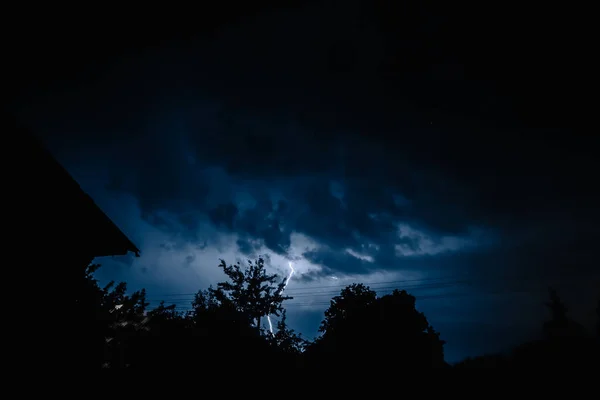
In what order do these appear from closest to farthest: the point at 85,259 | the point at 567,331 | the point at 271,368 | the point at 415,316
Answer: the point at 567,331 → the point at 85,259 → the point at 271,368 → the point at 415,316

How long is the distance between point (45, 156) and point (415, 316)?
27648 millimetres

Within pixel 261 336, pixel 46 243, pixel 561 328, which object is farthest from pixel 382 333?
pixel 46 243

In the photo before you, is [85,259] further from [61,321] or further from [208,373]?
[208,373]

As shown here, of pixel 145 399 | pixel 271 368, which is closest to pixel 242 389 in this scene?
pixel 271 368

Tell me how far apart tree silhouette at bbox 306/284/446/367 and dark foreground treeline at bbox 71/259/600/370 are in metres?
0.09

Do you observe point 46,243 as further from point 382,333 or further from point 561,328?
point 382,333

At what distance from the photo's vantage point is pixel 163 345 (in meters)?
13.3

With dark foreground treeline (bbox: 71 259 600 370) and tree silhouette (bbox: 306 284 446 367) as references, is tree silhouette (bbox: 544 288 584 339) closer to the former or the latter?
dark foreground treeline (bbox: 71 259 600 370)

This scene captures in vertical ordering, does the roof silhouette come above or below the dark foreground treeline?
above

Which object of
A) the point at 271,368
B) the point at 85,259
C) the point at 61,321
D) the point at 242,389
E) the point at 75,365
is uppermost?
the point at 85,259

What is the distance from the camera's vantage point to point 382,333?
20.4 m

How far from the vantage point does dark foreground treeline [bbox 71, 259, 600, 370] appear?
8.77ft

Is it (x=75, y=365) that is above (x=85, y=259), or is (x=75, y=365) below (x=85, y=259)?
below

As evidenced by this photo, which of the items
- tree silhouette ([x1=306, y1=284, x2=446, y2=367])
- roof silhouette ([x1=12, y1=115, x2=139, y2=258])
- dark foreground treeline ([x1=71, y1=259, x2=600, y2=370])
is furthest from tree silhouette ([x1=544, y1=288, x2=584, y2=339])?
tree silhouette ([x1=306, y1=284, x2=446, y2=367])
